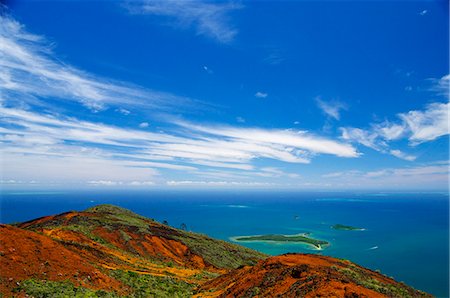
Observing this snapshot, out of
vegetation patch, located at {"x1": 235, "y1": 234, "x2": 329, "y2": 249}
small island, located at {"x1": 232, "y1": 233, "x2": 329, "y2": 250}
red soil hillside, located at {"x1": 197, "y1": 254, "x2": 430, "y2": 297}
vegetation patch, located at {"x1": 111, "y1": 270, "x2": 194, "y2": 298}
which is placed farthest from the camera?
vegetation patch, located at {"x1": 235, "y1": 234, "x2": 329, "y2": 249}

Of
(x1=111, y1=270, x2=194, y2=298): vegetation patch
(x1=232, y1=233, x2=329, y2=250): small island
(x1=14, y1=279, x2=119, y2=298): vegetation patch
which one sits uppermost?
(x1=14, y1=279, x2=119, y2=298): vegetation patch

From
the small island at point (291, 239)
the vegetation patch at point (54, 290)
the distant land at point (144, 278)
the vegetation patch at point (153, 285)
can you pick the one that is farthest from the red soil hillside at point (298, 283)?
the small island at point (291, 239)

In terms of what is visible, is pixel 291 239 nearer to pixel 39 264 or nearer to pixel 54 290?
pixel 39 264

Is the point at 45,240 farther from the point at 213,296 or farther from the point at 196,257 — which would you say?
the point at 196,257

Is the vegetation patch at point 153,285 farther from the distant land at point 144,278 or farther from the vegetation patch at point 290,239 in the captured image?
the vegetation patch at point 290,239

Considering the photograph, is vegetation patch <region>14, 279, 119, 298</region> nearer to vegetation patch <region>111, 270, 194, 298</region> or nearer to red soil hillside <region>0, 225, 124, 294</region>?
red soil hillside <region>0, 225, 124, 294</region>

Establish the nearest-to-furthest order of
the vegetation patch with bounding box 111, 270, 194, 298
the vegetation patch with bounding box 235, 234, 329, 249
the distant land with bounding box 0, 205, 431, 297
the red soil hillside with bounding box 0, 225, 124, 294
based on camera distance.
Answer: the distant land with bounding box 0, 205, 431, 297 → the red soil hillside with bounding box 0, 225, 124, 294 → the vegetation patch with bounding box 111, 270, 194, 298 → the vegetation patch with bounding box 235, 234, 329, 249

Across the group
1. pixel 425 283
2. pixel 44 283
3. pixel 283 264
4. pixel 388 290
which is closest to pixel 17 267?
pixel 44 283

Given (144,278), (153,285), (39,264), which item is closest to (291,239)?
(144,278)

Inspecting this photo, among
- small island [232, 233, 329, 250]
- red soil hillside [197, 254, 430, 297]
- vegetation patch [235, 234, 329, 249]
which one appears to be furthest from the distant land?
vegetation patch [235, 234, 329, 249]
